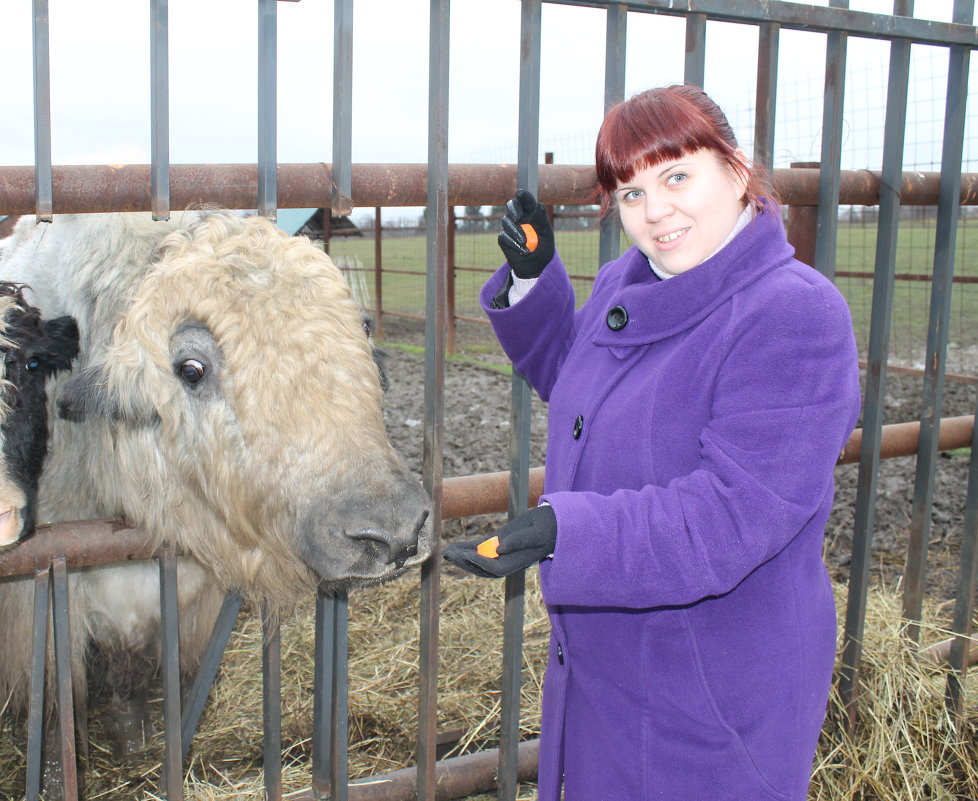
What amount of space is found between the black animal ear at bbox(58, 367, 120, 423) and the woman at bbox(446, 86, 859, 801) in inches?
45.8

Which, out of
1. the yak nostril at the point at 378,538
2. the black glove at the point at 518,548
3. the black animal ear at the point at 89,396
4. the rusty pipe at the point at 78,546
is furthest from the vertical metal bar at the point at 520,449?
the black animal ear at the point at 89,396

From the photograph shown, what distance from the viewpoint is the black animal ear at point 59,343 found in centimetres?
256

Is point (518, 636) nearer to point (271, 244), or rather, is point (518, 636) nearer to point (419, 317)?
point (271, 244)

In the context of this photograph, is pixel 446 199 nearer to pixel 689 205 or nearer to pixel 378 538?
pixel 689 205

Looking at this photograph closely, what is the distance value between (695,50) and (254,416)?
153 centimetres

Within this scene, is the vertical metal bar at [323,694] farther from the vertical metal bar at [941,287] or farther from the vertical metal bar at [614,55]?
the vertical metal bar at [941,287]

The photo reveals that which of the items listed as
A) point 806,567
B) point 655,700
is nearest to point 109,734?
point 655,700

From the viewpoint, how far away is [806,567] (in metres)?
1.78

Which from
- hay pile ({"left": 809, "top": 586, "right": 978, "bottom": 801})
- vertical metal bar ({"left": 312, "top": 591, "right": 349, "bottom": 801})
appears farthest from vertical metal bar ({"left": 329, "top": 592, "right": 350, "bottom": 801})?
hay pile ({"left": 809, "top": 586, "right": 978, "bottom": 801})

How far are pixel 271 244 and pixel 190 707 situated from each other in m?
1.46

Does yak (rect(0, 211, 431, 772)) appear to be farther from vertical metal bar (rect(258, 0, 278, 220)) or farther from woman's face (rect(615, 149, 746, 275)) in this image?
woman's face (rect(615, 149, 746, 275))

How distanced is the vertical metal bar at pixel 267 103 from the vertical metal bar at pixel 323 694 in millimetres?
1010

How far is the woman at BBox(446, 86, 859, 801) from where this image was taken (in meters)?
1.53

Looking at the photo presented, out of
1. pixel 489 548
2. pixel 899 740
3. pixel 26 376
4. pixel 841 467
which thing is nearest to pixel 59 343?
pixel 26 376
